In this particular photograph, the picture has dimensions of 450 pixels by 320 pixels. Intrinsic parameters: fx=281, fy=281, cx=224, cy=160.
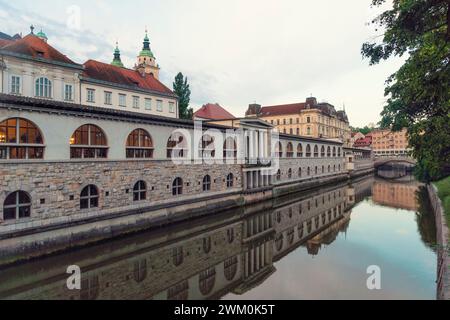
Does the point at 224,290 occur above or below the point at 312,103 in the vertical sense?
below

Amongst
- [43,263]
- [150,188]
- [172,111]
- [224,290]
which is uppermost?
[172,111]

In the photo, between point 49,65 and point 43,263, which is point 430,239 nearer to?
point 43,263

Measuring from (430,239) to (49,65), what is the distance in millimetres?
35913

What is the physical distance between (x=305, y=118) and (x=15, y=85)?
209 ft

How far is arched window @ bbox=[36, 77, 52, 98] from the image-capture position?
27656 mm

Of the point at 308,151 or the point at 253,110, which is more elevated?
the point at 253,110

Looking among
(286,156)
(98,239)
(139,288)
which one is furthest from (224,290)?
(286,156)

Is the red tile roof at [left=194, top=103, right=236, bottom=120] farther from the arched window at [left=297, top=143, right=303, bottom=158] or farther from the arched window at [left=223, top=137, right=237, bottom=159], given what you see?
the arched window at [left=223, top=137, right=237, bottom=159]

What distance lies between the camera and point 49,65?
93.1 feet

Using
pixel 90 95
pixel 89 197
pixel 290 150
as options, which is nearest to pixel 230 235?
pixel 89 197

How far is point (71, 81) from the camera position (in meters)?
30.2

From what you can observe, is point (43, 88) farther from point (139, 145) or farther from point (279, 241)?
point (279, 241)

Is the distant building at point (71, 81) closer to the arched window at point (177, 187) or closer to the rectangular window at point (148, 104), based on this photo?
the rectangular window at point (148, 104)

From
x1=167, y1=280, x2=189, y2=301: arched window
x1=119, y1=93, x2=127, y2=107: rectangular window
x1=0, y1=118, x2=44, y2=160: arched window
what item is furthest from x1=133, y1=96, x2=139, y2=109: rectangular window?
x1=167, y1=280, x2=189, y2=301: arched window
